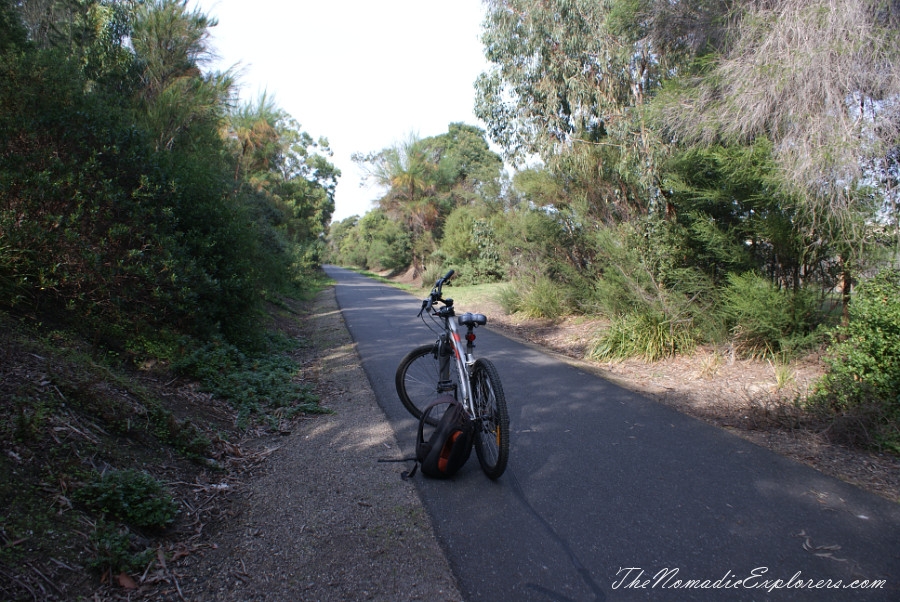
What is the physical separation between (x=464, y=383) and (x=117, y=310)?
377 cm

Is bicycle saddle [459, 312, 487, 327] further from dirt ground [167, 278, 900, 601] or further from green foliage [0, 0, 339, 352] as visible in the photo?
green foliage [0, 0, 339, 352]

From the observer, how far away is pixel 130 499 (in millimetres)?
3168

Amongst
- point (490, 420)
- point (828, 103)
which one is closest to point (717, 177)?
point (828, 103)

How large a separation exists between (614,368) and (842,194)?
3758mm

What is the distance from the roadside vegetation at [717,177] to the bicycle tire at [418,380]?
143 inches

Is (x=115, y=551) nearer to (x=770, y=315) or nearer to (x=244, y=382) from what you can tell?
(x=244, y=382)

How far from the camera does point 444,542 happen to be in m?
3.24

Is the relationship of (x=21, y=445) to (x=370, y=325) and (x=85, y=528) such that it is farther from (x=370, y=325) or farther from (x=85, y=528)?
(x=370, y=325)

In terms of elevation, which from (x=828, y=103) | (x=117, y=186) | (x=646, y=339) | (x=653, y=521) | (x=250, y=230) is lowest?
(x=653, y=521)

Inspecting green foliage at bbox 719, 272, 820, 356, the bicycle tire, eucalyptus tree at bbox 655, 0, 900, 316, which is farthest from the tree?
green foliage at bbox 719, 272, 820, 356

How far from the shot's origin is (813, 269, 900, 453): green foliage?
→ 470 centimetres

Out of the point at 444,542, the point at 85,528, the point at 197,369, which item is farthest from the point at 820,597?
the point at 197,369

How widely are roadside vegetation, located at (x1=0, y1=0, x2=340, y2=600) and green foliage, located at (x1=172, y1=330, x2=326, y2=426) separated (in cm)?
3

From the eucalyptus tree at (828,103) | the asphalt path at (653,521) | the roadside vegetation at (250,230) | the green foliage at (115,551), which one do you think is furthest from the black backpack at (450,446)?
the eucalyptus tree at (828,103)
